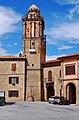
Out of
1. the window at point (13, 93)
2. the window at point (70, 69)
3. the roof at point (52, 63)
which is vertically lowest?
the window at point (13, 93)

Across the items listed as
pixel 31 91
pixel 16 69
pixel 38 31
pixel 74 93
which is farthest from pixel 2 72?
pixel 74 93

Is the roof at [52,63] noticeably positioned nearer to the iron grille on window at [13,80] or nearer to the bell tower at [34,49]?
the bell tower at [34,49]

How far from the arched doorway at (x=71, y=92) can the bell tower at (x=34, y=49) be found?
8719mm

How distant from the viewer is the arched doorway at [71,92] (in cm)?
5222

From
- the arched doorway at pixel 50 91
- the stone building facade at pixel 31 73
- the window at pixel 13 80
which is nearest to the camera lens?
the stone building facade at pixel 31 73

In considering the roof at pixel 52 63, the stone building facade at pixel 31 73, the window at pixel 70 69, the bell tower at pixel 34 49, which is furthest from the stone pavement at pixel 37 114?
the bell tower at pixel 34 49

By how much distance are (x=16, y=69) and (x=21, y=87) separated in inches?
153

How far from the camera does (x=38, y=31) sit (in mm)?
64500

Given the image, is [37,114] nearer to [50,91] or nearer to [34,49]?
[50,91]

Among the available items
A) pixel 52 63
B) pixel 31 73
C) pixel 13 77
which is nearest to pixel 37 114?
pixel 52 63

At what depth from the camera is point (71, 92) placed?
5431cm

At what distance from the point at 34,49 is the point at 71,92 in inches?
557

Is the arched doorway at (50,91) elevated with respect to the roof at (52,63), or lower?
lower

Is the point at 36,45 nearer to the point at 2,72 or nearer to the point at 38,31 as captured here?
the point at 38,31
